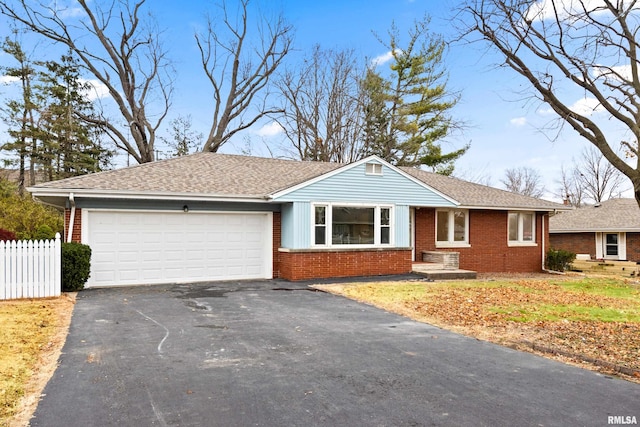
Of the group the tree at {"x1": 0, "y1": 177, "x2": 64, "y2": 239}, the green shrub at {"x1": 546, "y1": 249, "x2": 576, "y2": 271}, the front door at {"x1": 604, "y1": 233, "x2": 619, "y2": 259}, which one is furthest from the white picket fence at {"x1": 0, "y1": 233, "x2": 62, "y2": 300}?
the front door at {"x1": 604, "y1": 233, "x2": 619, "y2": 259}

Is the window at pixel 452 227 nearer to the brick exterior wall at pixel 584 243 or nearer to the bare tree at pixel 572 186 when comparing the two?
the brick exterior wall at pixel 584 243

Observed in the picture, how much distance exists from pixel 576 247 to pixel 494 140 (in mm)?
9037

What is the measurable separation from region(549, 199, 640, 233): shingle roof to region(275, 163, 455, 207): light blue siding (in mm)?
15945

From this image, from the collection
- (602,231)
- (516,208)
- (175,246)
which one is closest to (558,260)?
(516,208)

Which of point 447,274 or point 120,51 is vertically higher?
point 120,51

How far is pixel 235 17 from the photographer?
30.3 metres

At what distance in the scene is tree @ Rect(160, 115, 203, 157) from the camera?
32.8m

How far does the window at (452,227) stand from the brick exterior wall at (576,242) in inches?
567

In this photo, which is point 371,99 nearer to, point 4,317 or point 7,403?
point 4,317

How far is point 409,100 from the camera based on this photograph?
106ft

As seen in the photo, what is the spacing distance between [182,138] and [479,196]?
2246 centimetres

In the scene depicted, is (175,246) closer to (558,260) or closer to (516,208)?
(516,208)

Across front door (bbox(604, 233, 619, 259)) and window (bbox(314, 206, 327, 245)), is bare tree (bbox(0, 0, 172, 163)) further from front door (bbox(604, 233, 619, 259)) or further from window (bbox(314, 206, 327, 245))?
front door (bbox(604, 233, 619, 259))

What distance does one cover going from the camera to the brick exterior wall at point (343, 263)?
14297mm
